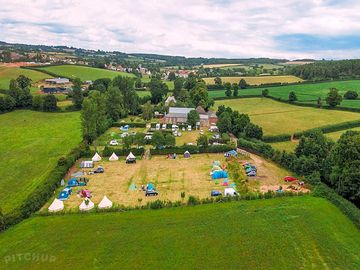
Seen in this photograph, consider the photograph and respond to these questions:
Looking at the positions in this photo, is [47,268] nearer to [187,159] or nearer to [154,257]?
[154,257]

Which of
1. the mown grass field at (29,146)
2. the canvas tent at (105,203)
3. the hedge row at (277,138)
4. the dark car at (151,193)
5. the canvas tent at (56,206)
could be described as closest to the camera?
the canvas tent at (56,206)

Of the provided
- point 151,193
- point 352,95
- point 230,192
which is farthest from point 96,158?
point 352,95

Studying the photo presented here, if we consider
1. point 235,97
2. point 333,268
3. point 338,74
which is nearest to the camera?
point 333,268

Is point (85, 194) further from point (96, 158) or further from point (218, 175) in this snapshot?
point (218, 175)

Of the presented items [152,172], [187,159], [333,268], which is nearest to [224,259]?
[333,268]

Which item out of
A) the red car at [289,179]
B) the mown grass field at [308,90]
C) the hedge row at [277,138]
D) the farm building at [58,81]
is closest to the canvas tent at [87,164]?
the red car at [289,179]

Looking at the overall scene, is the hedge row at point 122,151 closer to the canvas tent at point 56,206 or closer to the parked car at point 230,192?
the canvas tent at point 56,206

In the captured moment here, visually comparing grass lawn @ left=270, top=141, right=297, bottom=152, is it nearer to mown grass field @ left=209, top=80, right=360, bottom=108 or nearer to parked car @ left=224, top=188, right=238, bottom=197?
parked car @ left=224, top=188, right=238, bottom=197
